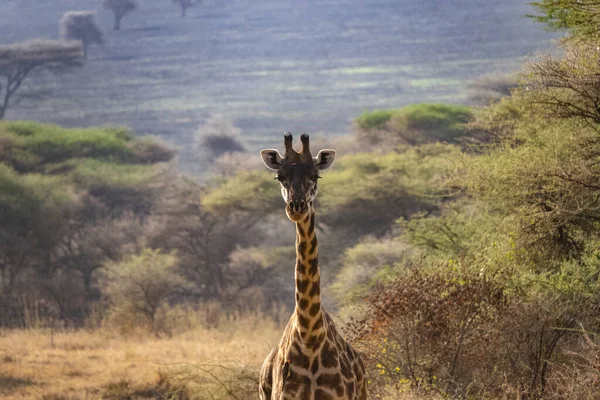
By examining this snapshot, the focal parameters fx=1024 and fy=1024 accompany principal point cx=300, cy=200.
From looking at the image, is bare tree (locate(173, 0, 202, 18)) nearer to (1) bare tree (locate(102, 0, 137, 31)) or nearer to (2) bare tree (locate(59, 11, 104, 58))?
(1) bare tree (locate(102, 0, 137, 31))

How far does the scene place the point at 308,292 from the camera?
6.38m

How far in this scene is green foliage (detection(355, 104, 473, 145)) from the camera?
107 feet

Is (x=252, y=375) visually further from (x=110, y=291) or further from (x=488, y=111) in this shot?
(x=110, y=291)

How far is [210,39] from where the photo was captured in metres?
72.6

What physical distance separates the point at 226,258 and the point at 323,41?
148ft

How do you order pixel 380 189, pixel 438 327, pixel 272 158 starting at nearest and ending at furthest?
pixel 272 158 < pixel 438 327 < pixel 380 189

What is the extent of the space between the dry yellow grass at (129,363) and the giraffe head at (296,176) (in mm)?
4448

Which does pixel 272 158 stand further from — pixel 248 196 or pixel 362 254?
pixel 248 196

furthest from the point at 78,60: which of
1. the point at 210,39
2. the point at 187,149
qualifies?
the point at 210,39

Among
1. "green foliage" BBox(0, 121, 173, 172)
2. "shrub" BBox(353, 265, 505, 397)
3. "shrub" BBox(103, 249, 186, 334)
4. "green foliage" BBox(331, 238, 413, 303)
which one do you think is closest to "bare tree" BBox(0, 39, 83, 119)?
"green foliage" BBox(0, 121, 173, 172)

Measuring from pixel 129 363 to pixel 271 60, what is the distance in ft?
193

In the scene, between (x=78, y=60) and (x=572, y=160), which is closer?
(x=572, y=160)

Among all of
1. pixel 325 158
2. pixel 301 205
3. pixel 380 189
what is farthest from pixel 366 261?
pixel 301 205

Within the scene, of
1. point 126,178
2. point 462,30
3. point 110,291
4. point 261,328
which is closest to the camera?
point 261,328
